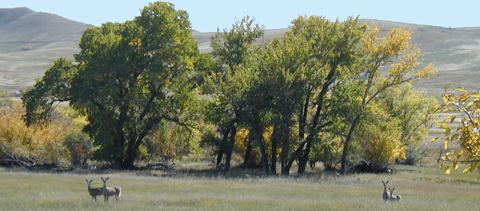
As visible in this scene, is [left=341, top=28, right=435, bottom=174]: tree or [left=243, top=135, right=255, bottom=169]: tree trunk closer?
[left=341, top=28, right=435, bottom=174]: tree

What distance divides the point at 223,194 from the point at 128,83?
23.7m

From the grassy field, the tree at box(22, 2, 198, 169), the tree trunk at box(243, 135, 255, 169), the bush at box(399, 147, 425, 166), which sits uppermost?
the tree at box(22, 2, 198, 169)

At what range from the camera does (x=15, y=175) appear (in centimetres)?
4325

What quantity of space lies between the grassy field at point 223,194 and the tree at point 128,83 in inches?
397

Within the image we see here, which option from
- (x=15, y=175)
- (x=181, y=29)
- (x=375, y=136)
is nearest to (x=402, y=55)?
(x=375, y=136)

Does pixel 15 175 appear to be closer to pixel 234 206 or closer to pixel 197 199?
pixel 197 199

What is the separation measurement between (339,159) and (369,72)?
8441mm

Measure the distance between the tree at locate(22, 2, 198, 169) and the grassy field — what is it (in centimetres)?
1008

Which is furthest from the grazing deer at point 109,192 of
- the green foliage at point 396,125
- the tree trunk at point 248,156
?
the tree trunk at point 248,156

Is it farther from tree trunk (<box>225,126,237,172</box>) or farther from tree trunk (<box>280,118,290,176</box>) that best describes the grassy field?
tree trunk (<box>225,126,237,172</box>)

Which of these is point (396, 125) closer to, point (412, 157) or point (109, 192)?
point (412, 157)

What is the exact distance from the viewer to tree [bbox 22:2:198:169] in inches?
2083

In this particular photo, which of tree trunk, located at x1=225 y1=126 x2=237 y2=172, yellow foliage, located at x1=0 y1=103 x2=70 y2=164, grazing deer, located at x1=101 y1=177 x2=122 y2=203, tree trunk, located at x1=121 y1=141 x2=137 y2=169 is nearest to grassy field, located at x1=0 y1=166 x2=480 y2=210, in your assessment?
grazing deer, located at x1=101 y1=177 x2=122 y2=203

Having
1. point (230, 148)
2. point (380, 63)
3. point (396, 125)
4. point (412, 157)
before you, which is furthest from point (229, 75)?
A: point (412, 157)
